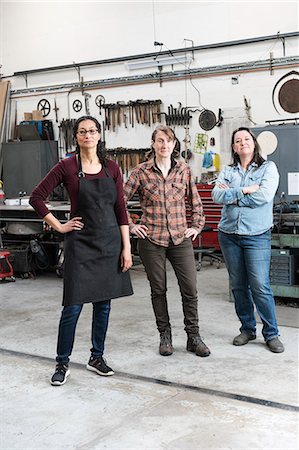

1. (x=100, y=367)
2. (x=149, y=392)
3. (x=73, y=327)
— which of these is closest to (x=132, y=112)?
(x=100, y=367)

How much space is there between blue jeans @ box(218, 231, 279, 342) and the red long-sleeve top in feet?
2.62

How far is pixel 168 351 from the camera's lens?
370 centimetres

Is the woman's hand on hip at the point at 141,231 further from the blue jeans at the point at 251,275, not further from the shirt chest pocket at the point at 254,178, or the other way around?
the shirt chest pocket at the point at 254,178

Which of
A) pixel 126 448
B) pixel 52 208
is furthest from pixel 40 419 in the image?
pixel 52 208

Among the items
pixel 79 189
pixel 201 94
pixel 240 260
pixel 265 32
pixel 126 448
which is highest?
pixel 265 32

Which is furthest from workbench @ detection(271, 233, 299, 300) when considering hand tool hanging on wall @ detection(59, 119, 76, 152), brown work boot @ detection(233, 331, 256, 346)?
hand tool hanging on wall @ detection(59, 119, 76, 152)

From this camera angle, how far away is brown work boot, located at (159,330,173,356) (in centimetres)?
371

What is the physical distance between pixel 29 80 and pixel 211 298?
557 centimetres

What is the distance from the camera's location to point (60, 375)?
3287 mm

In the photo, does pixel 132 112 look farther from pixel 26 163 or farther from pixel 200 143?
pixel 26 163

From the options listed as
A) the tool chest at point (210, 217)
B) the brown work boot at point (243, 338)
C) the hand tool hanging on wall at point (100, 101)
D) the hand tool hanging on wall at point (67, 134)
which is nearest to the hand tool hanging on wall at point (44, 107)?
the hand tool hanging on wall at point (67, 134)

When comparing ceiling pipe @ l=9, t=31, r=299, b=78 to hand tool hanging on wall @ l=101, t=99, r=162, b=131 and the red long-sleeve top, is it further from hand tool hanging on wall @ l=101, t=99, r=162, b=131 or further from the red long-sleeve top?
the red long-sleeve top

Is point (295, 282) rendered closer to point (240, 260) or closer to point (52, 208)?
point (240, 260)

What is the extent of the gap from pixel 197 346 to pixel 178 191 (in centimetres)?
93
